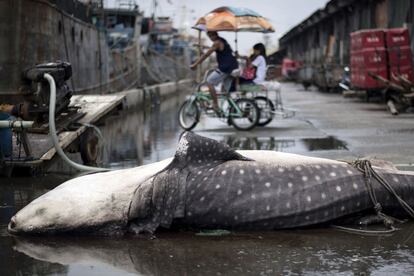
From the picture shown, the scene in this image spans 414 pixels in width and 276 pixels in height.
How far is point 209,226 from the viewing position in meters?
5.25

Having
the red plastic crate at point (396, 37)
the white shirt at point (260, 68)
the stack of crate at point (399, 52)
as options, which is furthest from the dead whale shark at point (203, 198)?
the red plastic crate at point (396, 37)

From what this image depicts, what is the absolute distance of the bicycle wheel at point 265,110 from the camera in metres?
14.2

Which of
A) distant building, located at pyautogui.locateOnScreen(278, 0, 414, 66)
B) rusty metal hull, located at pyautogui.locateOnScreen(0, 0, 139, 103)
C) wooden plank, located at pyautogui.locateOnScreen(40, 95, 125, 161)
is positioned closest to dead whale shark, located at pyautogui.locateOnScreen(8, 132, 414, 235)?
wooden plank, located at pyautogui.locateOnScreen(40, 95, 125, 161)

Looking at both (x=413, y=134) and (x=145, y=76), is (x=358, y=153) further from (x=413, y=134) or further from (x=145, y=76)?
(x=145, y=76)

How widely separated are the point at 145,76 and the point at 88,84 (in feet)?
51.1

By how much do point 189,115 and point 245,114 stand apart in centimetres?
130

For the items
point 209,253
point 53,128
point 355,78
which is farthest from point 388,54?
point 209,253

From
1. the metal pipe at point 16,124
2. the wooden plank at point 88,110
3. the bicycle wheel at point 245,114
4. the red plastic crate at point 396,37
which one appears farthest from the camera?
the red plastic crate at point 396,37

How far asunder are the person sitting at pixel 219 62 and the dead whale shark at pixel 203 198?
8205mm

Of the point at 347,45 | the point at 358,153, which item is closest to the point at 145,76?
the point at 347,45

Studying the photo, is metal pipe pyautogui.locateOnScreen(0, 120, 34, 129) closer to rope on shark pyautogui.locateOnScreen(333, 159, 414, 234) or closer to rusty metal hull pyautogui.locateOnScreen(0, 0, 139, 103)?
rusty metal hull pyautogui.locateOnScreen(0, 0, 139, 103)

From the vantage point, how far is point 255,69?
14188mm

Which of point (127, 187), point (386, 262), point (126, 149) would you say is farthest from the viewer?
point (126, 149)

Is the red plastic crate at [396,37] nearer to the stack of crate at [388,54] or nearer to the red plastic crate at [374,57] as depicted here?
the stack of crate at [388,54]
